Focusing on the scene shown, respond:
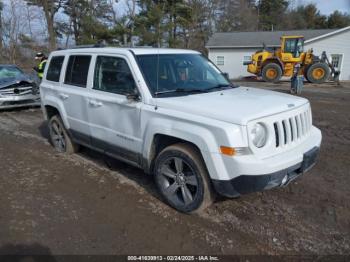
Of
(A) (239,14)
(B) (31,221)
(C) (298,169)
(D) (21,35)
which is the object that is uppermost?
(A) (239,14)

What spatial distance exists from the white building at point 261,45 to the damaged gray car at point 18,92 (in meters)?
22.4

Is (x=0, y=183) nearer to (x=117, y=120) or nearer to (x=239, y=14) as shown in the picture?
(x=117, y=120)

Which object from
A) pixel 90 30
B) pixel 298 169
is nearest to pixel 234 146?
pixel 298 169

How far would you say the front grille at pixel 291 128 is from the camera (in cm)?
342

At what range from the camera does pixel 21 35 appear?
1358 inches

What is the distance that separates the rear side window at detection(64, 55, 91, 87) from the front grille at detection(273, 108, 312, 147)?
3.04 metres

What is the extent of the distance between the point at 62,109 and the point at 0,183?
1.55 m

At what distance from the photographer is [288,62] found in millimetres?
21219

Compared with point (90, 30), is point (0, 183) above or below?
below

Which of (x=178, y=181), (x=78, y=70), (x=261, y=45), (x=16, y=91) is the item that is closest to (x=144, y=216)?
(x=178, y=181)

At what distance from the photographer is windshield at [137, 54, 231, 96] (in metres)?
4.15

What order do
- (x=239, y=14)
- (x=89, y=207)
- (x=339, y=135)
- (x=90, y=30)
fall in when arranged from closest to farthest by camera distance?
(x=89, y=207)
(x=339, y=135)
(x=90, y=30)
(x=239, y=14)

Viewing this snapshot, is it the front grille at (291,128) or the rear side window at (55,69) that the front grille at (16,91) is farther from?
the front grille at (291,128)

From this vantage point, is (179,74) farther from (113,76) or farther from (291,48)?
(291,48)
